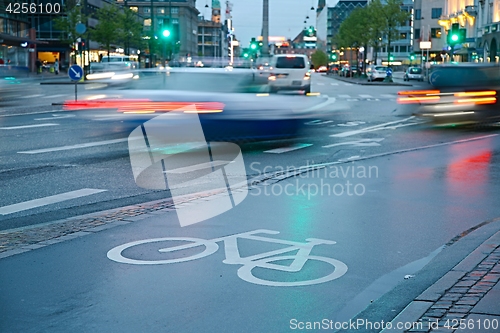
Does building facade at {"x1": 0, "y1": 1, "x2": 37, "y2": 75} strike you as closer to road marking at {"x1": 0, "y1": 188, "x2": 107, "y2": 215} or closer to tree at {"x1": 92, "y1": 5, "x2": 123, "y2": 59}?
tree at {"x1": 92, "y1": 5, "x2": 123, "y2": 59}

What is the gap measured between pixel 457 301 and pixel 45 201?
242 inches

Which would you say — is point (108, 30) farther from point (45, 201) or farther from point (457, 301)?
point (457, 301)

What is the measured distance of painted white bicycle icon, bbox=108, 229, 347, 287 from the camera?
21.2 feet

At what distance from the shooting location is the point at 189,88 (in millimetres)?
20969

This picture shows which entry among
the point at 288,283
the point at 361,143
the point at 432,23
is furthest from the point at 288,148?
the point at 432,23

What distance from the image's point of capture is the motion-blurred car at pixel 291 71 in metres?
35.9

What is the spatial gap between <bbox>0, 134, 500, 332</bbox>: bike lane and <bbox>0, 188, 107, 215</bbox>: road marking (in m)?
1.68

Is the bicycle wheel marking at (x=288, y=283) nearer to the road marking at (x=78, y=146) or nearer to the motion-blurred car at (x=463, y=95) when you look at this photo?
the road marking at (x=78, y=146)

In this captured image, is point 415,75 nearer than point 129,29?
Yes

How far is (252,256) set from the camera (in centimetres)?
709

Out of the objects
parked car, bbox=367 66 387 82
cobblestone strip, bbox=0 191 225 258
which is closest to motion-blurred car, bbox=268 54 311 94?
cobblestone strip, bbox=0 191 225 258

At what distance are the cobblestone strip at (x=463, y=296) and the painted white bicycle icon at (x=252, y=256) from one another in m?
1.05

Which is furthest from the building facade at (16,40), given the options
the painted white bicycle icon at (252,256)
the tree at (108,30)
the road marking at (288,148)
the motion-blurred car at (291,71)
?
the painted white bicycle icon at (252,256)

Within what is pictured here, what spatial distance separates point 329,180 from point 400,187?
1.11 m
